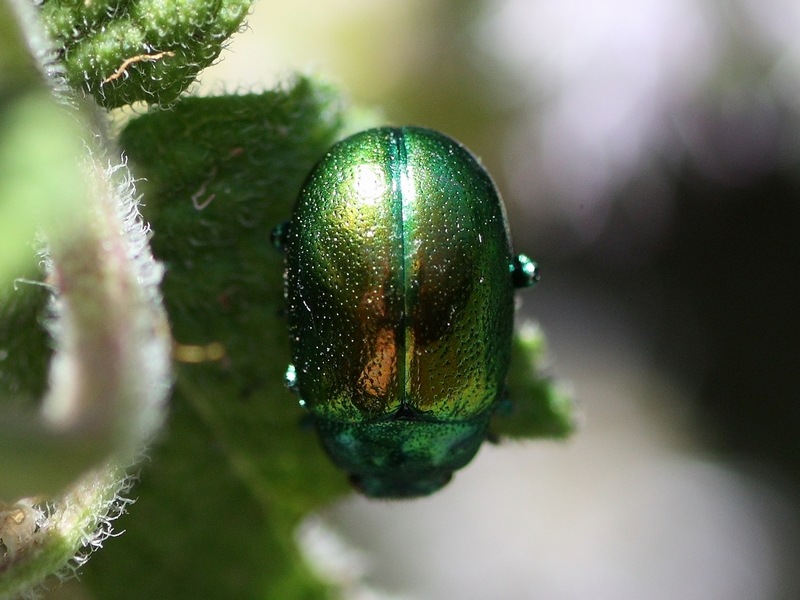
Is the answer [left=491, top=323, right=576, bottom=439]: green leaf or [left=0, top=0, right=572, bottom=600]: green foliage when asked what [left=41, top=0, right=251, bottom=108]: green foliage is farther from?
[left=491, top=323, right=576, bottom=439]: green leaf

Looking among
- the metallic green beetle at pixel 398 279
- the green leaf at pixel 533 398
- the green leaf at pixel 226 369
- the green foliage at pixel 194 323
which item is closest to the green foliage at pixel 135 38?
the green foliage at pixel 194 323

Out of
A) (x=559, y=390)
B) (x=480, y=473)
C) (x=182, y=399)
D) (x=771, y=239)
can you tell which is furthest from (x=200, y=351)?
(x=771, y=239)

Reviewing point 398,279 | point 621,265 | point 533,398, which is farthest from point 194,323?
point 621,265

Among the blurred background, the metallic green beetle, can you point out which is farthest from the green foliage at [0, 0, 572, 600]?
the blurred background

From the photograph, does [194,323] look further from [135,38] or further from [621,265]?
[621,265]

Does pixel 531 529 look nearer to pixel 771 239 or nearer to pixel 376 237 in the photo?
pixel 771 239
